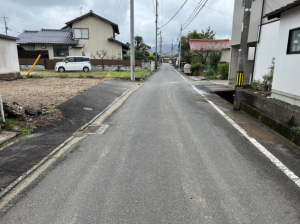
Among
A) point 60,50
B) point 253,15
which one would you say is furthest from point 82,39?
point 253,15

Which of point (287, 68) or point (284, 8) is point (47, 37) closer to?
point (284, 8)

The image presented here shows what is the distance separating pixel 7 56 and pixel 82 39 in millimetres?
17635

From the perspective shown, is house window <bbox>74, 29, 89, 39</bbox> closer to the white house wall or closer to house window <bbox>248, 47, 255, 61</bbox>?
house window <bbox>248, 47, 255, 61</bbox>

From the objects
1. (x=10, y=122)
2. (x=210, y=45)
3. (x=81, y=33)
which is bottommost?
(x=10, y=122)

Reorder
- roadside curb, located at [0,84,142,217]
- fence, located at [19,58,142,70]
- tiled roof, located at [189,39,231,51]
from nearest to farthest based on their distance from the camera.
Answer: roadside curb, located at [0,84,142,217] → fence, located at [19,58,142,70] → tiled roof, located at [189,39,231,51]

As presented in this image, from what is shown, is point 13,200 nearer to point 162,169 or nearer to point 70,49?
point 162,169

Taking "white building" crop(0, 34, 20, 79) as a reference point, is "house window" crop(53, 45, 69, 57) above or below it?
above

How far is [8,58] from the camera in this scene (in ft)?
50.4

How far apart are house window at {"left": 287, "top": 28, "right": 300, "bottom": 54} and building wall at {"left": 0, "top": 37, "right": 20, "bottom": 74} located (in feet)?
52.5

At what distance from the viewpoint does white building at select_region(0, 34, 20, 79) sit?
14709mm

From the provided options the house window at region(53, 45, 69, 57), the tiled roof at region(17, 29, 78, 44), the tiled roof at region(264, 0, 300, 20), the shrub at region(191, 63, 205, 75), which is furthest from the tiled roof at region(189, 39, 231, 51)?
the tiled roof at region(264, 0, 300, 20)

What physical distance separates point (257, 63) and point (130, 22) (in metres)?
11.1

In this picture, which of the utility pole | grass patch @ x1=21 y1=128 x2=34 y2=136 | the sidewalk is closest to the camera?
the sidewalk

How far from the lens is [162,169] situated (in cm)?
389
